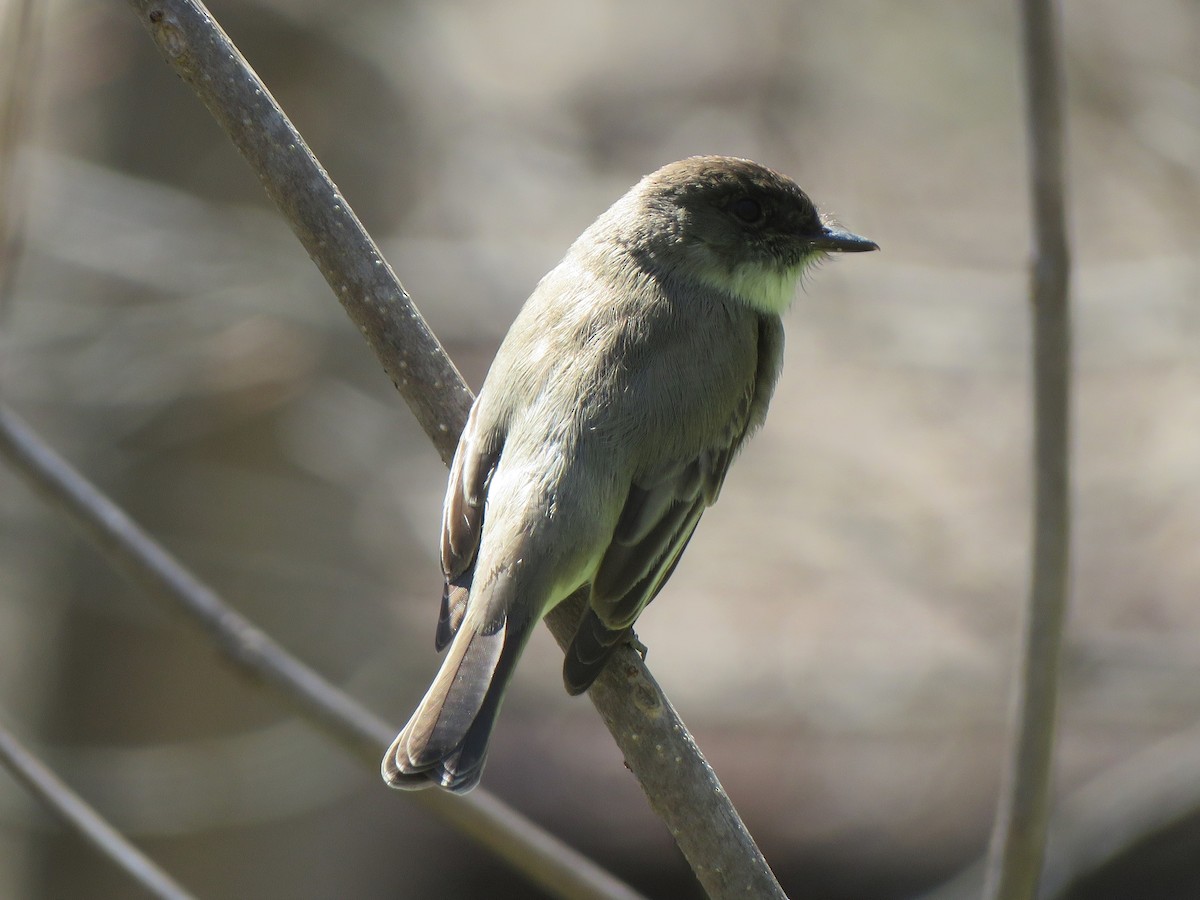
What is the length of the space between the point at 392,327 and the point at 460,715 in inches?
32.6

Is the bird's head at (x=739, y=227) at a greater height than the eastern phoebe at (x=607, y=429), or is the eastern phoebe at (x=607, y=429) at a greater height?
the bird's head at (x=739, y=227)

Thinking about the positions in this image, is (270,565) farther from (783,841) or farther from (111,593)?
(783,841)

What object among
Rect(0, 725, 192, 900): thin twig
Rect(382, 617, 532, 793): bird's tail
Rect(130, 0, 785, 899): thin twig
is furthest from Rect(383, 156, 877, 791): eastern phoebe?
Rect(0, 725, 192, 900): thin twig

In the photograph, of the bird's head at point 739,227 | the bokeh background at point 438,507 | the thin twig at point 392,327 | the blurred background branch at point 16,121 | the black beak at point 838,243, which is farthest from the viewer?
the bokeh background at point 438,507

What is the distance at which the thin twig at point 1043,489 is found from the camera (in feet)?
8.31

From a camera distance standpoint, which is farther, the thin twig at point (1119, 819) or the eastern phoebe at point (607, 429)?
the thin twig at point (1119, 819)

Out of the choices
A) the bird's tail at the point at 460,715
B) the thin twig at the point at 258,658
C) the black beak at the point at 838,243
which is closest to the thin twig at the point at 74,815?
the thin twig at the point at 258,658

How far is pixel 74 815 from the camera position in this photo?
2.75 meters

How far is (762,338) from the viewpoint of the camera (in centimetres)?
386

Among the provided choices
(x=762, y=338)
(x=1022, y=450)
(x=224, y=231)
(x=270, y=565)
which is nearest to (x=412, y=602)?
(x=270, y=565)

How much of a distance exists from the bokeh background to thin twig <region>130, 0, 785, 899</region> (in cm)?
246

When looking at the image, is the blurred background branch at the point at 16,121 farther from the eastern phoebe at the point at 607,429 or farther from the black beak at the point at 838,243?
the black beak at the point at 838,243

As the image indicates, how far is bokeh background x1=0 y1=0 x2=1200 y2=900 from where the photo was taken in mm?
6289

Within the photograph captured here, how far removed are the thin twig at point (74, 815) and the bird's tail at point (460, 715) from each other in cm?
57
